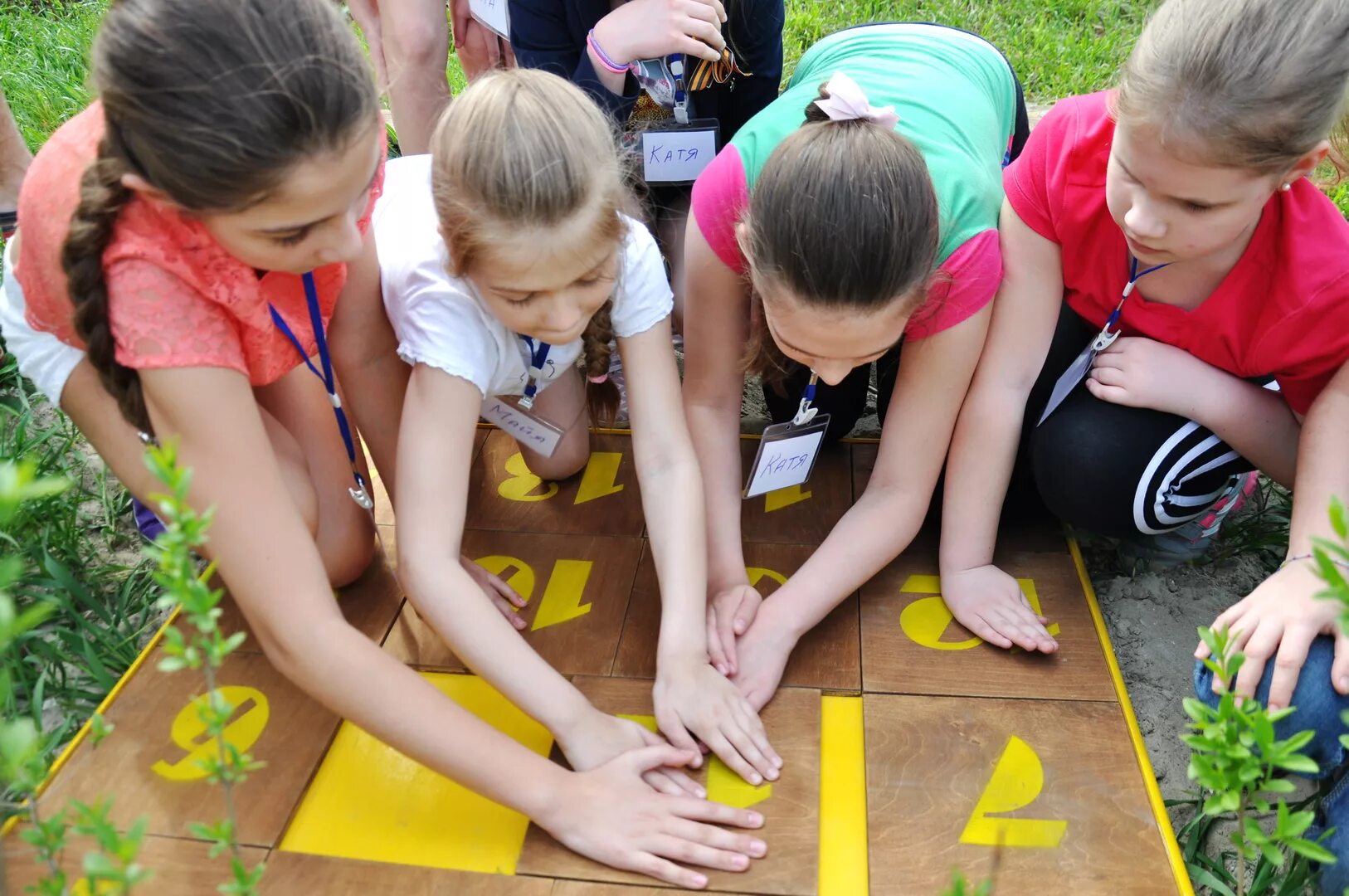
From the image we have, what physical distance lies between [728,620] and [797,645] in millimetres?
142

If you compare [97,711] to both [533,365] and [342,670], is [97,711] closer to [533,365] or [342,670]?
[342,670]

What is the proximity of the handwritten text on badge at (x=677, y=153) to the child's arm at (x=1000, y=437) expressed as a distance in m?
0.78

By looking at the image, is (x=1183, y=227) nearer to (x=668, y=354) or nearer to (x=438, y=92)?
(x=668, y=354)

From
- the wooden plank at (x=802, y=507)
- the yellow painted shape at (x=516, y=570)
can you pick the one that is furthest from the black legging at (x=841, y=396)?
the yellow painted shape at (x=516, y=570)

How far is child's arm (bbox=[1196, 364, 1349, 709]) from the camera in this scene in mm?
1414

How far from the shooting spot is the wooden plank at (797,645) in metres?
1.72

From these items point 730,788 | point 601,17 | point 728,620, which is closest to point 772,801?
point 730,788

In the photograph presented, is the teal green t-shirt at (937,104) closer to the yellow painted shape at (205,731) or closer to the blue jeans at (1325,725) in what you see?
the blue jeans at (1325,725)

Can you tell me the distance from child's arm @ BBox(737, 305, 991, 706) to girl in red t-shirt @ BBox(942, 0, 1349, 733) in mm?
78

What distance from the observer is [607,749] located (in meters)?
1.49

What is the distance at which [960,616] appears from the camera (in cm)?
181

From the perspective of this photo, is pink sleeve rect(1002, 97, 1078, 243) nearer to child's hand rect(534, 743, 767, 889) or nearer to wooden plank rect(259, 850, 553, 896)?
child's hand rect(534, 743, 767, 889)

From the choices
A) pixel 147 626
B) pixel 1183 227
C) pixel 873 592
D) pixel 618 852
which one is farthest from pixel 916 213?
pixel 147 626

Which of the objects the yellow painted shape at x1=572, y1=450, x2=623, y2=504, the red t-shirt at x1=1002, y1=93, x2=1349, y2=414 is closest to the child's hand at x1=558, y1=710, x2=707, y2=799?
the yellow painted shape at x1=572, y1=450, x2=623, y2=504
